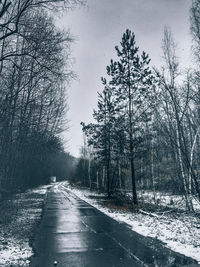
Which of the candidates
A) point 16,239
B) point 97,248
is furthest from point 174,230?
point 16,239

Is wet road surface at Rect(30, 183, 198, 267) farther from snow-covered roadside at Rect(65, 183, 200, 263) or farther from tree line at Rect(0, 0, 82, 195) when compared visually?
tree line at Rect(0, 0, 82, 195)

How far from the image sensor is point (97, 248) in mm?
8461

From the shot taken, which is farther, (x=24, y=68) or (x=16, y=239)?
(x=24, y=68)

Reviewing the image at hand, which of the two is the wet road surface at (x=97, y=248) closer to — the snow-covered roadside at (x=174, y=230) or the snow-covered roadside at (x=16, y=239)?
the snow-covered roadside at (x=16, y=239)

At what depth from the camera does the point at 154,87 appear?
14.4 metres

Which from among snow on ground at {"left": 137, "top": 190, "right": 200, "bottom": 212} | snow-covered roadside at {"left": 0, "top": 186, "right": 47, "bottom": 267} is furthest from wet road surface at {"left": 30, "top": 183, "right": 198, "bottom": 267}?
snow on ground at {"left": 137, "top": 190, "right": 200, "bottom": 212}

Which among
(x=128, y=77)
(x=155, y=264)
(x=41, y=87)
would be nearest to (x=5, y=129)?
(x=41, y=87)

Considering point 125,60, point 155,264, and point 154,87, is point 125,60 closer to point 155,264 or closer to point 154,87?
point 154,87

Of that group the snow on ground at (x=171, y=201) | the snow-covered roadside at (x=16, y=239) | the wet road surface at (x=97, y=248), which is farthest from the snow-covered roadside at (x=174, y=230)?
the snow-covered roadside at (x=16, y=239)

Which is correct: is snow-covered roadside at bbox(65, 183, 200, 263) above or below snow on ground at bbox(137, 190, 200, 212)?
below

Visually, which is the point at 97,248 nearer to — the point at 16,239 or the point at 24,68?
the point at 16,239

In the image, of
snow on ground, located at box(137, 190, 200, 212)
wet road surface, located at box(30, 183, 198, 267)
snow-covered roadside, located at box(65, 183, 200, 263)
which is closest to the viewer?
wet road surface, located at box(30, 183, 198, 267)

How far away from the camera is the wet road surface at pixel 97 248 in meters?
7.11

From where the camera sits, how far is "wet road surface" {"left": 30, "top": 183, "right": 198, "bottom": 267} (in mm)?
7114
